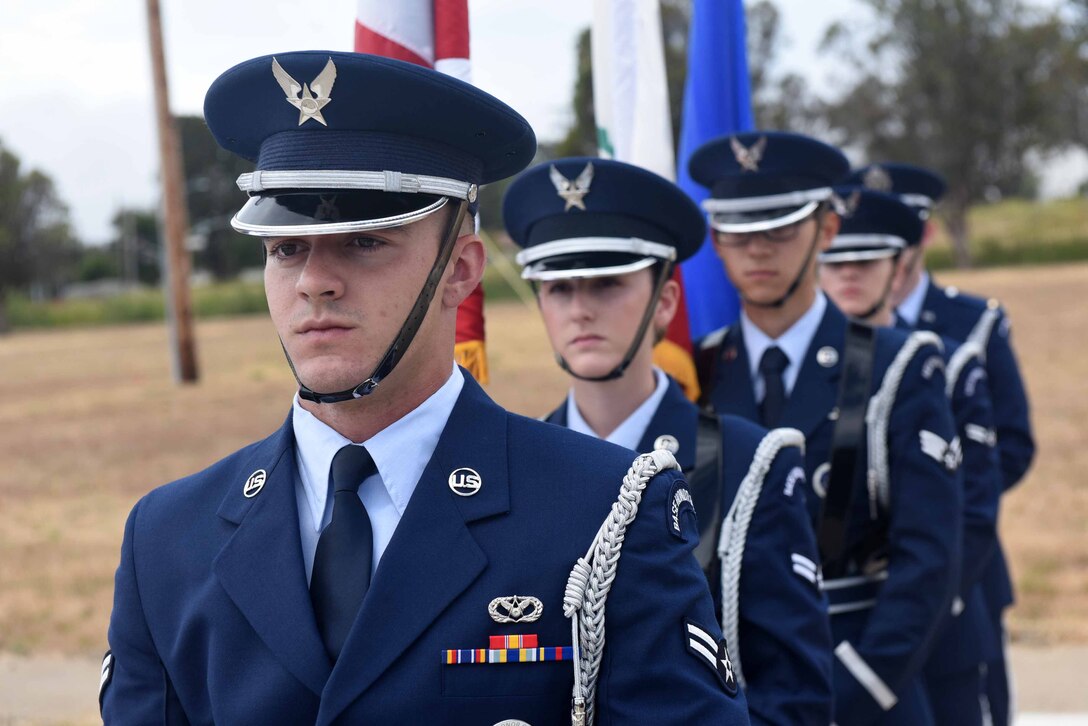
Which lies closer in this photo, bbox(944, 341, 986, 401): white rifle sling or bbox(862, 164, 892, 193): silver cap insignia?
bbox(944, 341, 986, 401): white rifle sling

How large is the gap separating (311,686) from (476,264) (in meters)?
0.67

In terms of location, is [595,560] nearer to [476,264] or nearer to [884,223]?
[476,264]

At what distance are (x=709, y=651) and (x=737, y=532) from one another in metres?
0.93

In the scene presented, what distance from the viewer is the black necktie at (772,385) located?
3.53m

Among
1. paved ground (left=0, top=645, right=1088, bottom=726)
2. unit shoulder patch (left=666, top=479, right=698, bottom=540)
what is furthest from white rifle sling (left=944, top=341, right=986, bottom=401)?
unit shoulder patch (left=666, top=479, right=698, bottom=540)

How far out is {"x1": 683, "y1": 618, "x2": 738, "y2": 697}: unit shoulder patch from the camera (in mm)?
1766

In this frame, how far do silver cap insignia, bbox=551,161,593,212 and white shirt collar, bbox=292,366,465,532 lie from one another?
1213 millimetres

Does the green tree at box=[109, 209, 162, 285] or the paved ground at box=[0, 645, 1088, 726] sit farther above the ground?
the paved ground at box=[0, 645, 1088, 726]

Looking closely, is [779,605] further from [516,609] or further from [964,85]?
[964,85]

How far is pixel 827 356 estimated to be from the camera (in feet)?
11.7

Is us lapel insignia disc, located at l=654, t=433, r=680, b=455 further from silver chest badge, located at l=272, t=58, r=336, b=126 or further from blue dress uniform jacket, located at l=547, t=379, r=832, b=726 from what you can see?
silver chest badge, located at l=272, t=58, r=336, b=126

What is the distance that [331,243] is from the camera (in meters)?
1.79

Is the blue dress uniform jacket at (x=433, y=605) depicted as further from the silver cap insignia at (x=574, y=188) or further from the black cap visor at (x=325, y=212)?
the silver cap insignia at (x=574, y=188)

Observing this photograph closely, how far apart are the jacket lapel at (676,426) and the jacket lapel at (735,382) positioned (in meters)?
0.61
